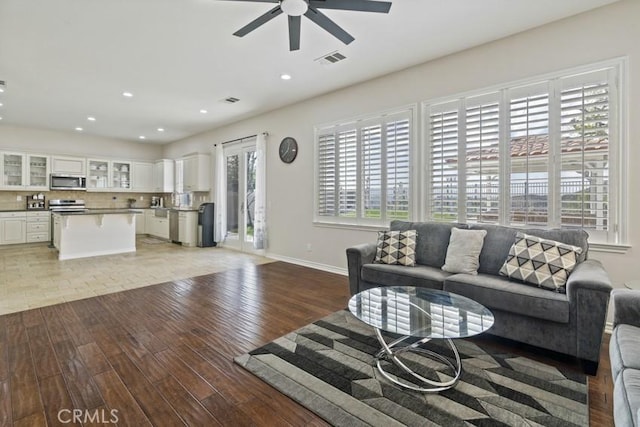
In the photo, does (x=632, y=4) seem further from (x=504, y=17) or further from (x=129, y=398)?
(x=129, y=398)

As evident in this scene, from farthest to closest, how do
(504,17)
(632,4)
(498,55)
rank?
(498,55), (504,17), (632,4)

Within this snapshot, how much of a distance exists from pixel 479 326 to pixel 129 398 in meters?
2.14

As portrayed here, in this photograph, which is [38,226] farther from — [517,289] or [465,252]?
[517,289]

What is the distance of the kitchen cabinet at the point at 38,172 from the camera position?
24.1ft

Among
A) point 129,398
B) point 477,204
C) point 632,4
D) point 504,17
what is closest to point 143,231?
point 129,398

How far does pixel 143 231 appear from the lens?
30.5 ft

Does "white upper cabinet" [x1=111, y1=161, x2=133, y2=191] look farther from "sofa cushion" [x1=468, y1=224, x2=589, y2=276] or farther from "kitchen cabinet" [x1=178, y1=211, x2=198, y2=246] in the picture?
"sofa cushion" [x1=468, y1=224, x2=589, y2=276]

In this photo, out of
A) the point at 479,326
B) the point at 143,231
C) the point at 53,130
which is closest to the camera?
the point at 479,326

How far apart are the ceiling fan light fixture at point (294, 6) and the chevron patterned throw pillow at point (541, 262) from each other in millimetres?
2646

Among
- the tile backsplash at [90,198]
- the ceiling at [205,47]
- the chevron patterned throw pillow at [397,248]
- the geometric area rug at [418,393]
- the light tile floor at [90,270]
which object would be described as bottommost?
the geometric area rug at [418,393]

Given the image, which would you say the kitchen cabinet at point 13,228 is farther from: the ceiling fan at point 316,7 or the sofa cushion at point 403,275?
the sofa cushion at point 403,275

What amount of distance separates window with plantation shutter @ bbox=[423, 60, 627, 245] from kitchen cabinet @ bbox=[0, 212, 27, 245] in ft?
29.0

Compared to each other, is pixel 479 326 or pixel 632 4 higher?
pixel 632 4

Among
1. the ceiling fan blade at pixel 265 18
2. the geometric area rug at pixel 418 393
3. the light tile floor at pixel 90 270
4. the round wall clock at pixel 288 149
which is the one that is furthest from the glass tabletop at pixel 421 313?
the round wall clock at pixel 288 149
